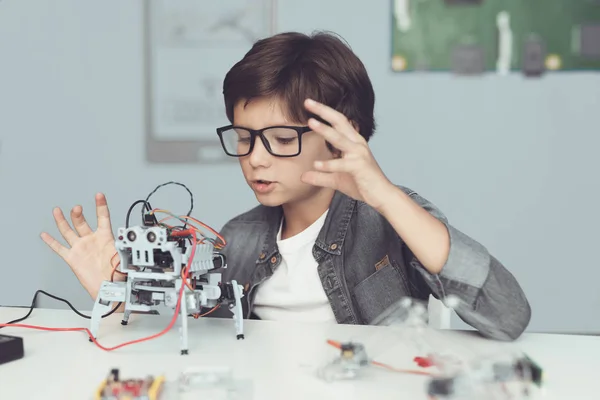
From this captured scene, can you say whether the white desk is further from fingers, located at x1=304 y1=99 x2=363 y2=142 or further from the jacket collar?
fingers, located at x1=304 y1=99 x2=363 y2=142

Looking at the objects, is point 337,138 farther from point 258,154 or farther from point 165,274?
point 165,274

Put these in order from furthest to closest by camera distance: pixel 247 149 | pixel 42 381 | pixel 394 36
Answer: pixel 394 36, pixel 247 149, pixel 42 381

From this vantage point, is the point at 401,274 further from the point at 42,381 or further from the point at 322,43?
the point at 42,381

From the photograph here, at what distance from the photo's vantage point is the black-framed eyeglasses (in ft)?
3.61

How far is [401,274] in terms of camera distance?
4.10 feet

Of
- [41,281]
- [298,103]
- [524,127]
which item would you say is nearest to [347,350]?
[298,103]

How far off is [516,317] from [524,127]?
5.12 feet

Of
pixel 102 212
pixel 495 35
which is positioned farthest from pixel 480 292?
pixel 495 35

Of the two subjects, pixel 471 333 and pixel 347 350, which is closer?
pixel 347 350

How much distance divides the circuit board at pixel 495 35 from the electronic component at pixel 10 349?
1814mm

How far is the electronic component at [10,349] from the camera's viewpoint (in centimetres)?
87

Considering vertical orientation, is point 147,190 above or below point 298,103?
below

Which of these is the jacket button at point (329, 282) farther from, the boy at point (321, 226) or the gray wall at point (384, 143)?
the gray wall at point (384, 143)

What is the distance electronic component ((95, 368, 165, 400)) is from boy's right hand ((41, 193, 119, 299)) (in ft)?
1.40
